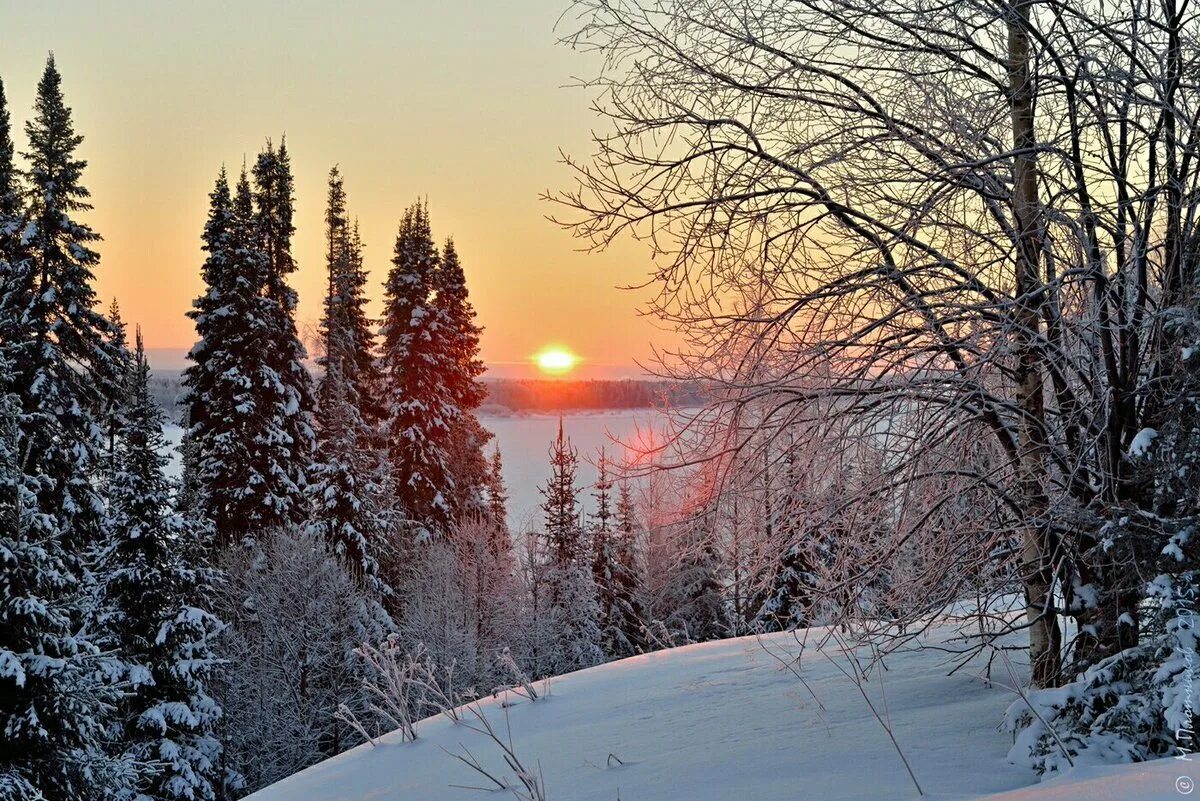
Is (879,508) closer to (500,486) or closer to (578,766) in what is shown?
(578,766)

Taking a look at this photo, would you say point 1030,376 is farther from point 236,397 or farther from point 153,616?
point 236,397

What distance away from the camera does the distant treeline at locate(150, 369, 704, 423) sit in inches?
234

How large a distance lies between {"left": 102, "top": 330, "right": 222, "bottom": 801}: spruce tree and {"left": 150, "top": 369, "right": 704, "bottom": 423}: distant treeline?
1.02 meters

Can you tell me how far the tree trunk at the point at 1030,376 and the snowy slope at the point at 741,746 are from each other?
429 millimetres

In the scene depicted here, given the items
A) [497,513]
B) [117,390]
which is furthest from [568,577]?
[117,390]

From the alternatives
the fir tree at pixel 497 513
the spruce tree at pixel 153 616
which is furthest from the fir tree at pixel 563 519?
the spruce tree at pixel 153 616

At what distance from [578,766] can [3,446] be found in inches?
439

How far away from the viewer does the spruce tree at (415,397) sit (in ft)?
103

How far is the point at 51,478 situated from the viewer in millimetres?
18188

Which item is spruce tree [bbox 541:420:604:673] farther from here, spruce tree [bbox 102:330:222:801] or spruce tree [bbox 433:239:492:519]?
spruce tree [bbox 102:330:222:801]

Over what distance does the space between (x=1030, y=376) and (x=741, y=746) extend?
8.58ft

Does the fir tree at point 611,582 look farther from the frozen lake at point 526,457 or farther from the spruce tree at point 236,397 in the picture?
the spruce tree at point 236,397

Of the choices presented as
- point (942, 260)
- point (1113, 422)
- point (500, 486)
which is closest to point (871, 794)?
point (1113, 422)

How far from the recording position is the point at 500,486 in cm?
3938
